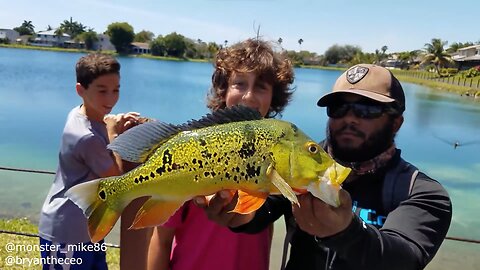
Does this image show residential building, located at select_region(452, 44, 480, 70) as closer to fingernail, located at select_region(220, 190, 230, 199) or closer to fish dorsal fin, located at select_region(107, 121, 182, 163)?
fingernail, located at select_region(220, 190, 230, 199)

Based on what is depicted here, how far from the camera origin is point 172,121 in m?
23.8

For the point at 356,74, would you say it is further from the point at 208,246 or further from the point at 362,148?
the point at 208,246

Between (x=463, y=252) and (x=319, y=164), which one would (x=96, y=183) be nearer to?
(x=319, y=164)

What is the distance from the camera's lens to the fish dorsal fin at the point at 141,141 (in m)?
1.80

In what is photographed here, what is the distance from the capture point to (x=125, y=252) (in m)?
3.04

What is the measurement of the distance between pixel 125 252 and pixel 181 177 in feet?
5.12

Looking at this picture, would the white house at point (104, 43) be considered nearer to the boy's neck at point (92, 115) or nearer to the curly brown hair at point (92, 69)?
the curly brown hair at point (92, 69)

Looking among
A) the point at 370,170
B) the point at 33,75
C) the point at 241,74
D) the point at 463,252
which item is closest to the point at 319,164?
the point at 370,170

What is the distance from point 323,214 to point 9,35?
5700 inches

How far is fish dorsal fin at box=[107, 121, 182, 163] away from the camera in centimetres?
180

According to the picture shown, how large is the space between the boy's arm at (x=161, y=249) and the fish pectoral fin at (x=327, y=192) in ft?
3.71

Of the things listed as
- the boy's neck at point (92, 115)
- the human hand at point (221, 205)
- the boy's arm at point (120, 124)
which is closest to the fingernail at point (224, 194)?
the human hand at point (221, 205)

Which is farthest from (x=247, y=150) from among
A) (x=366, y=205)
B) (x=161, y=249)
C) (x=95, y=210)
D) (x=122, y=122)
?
(x=122, y=122)

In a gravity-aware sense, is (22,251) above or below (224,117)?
below
